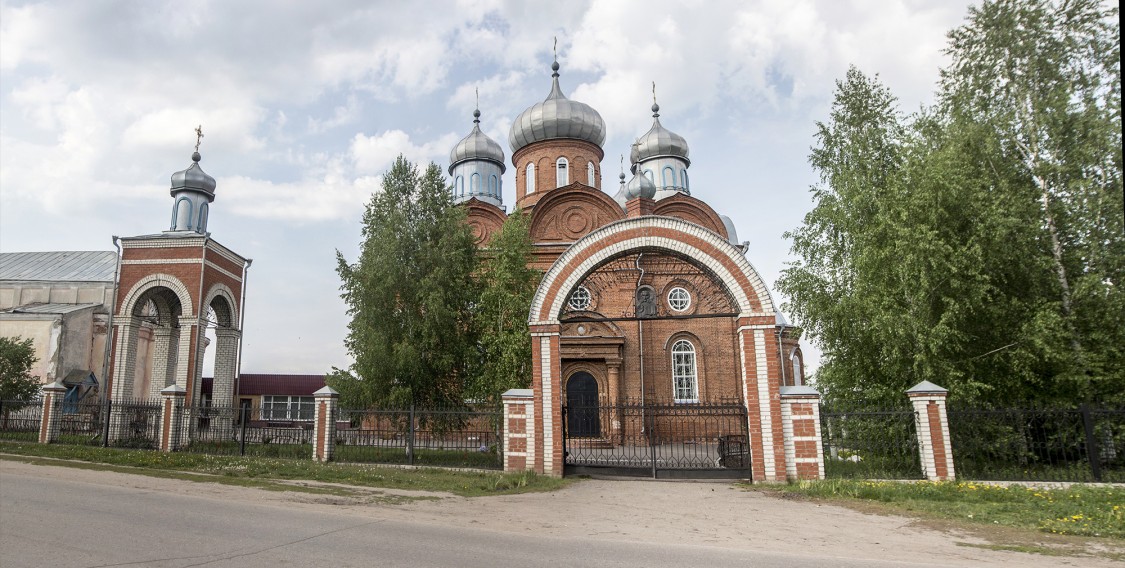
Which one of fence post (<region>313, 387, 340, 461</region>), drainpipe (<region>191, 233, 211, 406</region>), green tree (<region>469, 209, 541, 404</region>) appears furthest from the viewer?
drainpipe (<region>191, 233, 211, 406</region>)

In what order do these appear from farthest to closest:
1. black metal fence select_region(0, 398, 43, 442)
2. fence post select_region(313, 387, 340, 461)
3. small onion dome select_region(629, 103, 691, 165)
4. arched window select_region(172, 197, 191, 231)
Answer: small onion dome select_region(629, 103, 691, 165) → arched window select_region(172, 197, 191, 231) → black metal fence select_region(0, 398, 43, 442) → fence post select_region(313, 387, 340, 461)

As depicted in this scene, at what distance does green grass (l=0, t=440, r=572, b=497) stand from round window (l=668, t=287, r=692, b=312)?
1129cm

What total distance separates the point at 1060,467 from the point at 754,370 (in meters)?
5.31

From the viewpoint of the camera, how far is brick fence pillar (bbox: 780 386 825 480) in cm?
972

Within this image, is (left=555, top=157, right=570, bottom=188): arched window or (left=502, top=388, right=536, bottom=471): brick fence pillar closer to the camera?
(left=502, top=388, right=536, bottom=471): brick fence pillar

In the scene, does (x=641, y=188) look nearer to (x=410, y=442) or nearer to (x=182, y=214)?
(x=410, y=442)

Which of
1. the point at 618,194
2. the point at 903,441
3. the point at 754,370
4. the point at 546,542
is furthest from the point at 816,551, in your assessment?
the point at 618,194

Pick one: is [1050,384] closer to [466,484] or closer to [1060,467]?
[1060,467]

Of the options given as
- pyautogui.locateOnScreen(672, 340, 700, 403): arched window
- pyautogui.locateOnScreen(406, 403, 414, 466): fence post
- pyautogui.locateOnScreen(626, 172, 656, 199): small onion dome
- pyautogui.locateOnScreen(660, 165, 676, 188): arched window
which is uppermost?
pyautogui.locateOnScreen(660, 165, 676, 188): arched window

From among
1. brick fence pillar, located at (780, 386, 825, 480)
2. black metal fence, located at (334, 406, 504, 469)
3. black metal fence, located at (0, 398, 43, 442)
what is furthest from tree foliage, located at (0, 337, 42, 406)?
brick fence pillar, located at (780, 386, 825, 480)

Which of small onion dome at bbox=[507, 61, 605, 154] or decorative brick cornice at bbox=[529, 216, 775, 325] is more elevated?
small onion dome at bbox=[507, 61, 605, 154]

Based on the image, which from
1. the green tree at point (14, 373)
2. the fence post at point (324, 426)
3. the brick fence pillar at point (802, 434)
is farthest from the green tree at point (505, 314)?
the green tree at point (14, 373)

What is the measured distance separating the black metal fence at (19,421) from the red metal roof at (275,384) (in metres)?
17.9

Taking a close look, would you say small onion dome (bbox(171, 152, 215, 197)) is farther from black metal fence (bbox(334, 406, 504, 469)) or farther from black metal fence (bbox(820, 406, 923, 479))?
black metal fence (bbox(820, 406, 923, 479))
